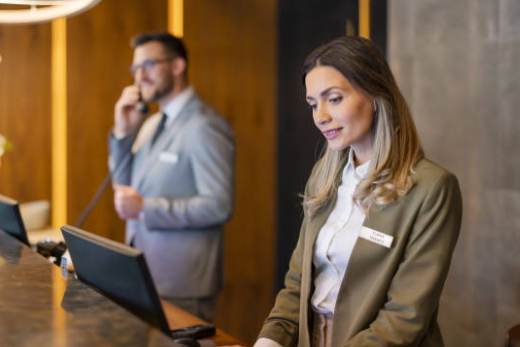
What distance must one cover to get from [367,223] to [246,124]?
3.24 metres

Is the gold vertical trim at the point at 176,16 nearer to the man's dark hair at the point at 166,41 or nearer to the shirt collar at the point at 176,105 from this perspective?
the man's dark hair at the point at 166,41

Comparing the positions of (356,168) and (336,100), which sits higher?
(336,100)

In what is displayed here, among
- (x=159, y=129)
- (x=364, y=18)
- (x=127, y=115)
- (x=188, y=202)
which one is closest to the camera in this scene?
(x=188, y=202)

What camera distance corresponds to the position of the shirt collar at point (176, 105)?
295 centimetres

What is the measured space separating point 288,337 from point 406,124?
697 millimetres

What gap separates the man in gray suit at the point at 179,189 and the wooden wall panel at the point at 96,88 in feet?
3.74

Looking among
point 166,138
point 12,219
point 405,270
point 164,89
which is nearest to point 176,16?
point 164,89

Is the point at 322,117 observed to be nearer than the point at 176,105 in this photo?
Yes

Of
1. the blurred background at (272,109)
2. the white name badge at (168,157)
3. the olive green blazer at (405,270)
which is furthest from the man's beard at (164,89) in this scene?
the olive green blazer at (405,270)

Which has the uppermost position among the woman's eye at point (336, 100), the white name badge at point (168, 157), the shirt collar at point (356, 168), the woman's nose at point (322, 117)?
the woman's eye at point (336, 100)

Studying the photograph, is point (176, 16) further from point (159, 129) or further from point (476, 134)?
point (476, 134)

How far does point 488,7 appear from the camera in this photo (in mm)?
2561

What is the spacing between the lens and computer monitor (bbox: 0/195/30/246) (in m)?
1.56

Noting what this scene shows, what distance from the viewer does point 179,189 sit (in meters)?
2.84
